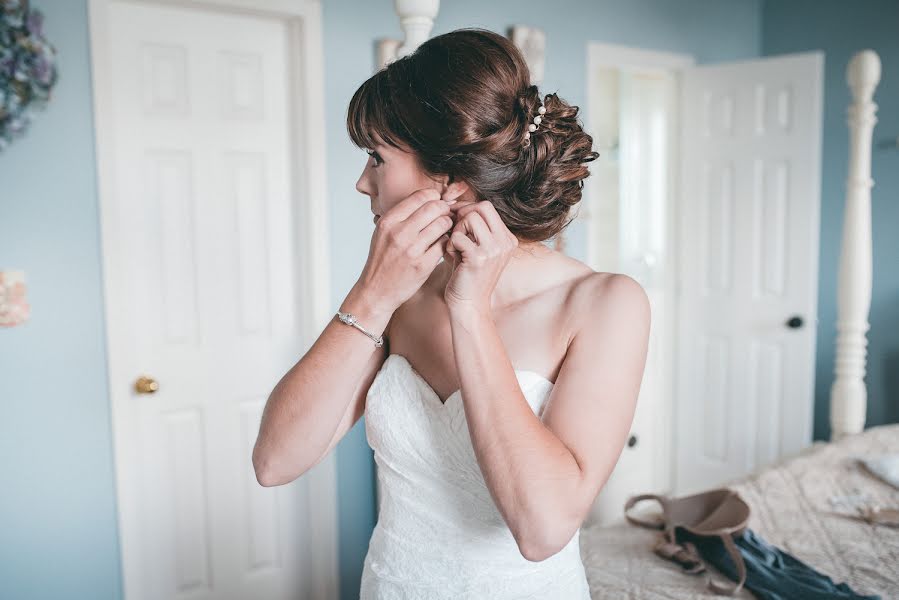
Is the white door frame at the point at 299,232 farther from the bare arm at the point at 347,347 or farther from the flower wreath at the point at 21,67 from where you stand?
the bare arm at the point at 347,347

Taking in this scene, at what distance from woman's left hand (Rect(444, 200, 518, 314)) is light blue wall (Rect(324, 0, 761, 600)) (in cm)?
192

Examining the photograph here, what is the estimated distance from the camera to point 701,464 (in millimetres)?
4062

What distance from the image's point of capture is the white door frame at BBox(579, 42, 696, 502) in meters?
3.63

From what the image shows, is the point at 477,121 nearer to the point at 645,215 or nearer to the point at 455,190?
the point at 455,190

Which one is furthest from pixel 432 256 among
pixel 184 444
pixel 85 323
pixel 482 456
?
pixel 184 444

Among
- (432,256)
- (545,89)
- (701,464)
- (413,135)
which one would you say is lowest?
(701,464)

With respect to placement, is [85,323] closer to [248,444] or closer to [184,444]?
[184,444]

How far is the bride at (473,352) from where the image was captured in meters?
0.96

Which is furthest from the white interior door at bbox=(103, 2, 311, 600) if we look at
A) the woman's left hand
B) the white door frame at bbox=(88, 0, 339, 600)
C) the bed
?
the woman's left hand

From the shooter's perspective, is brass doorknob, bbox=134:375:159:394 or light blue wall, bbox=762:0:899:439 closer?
brass doorknob, bbox=134:375:159:394

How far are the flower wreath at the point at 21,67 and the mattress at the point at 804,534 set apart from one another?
6.76ft

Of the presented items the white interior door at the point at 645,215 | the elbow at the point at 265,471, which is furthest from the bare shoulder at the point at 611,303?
the white interior door at the point at 645,215

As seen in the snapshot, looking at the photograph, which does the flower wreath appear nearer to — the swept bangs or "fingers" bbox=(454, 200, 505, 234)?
the swept bangs

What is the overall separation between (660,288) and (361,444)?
2.08 meters
